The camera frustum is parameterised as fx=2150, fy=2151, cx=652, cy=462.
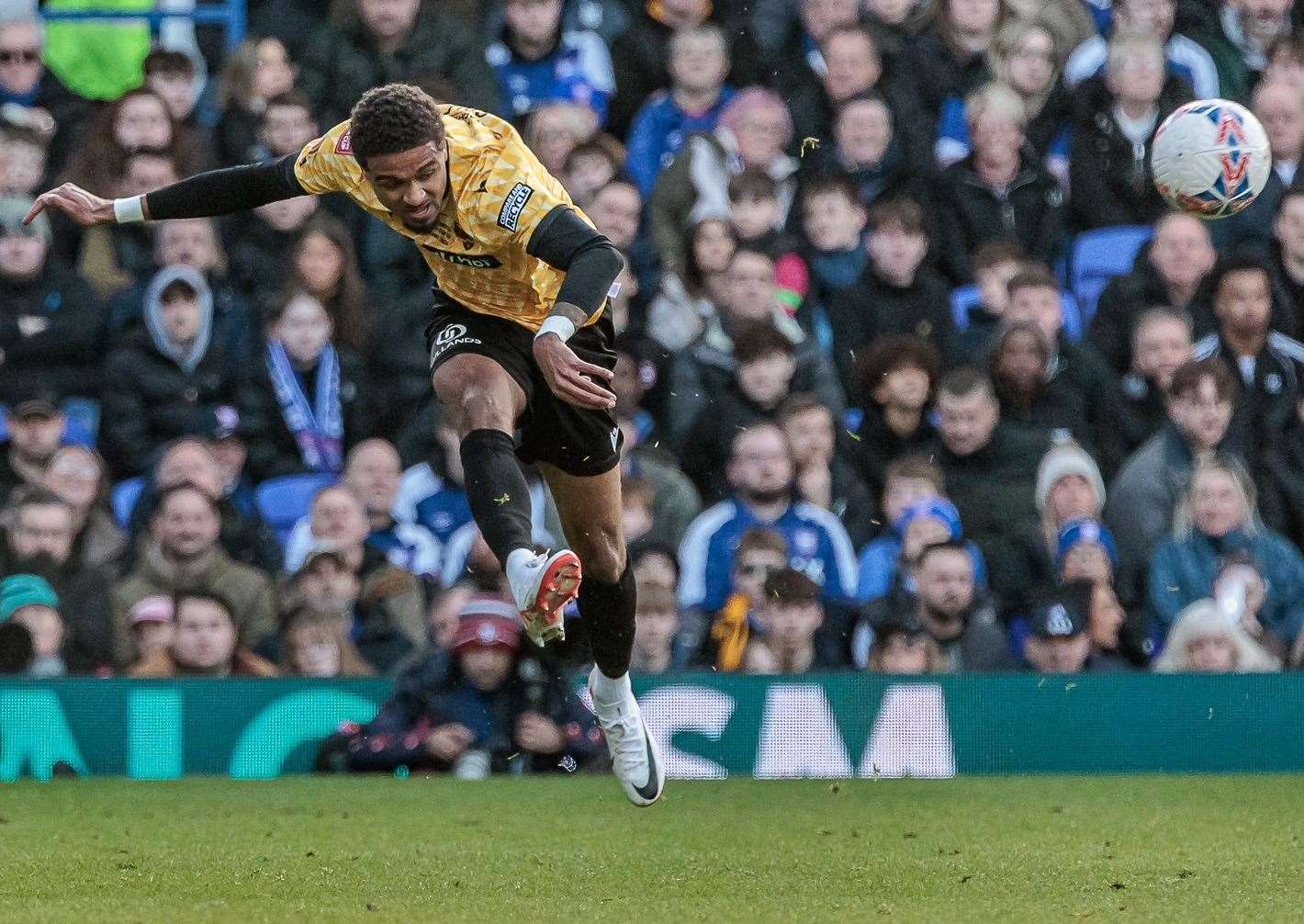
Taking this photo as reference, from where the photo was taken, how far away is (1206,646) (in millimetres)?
10703

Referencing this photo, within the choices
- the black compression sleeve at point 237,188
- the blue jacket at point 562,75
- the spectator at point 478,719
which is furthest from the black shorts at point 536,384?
the blue jacket at point 562,75

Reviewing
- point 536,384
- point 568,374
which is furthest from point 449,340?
point 568,374

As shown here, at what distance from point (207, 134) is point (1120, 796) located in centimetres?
626

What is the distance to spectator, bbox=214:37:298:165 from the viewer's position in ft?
39.7

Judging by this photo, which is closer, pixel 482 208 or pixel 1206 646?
pixel 482 208

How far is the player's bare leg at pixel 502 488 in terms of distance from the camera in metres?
6.45

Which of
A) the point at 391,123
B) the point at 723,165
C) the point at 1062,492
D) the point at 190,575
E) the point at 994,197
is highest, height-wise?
the point at 723,165

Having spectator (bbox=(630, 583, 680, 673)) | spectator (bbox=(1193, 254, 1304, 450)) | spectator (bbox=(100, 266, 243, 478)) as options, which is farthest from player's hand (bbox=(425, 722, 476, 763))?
spectator (bbox=(1193, 254, 1304, 450))

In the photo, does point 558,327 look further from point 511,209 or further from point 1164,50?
point 1164,50

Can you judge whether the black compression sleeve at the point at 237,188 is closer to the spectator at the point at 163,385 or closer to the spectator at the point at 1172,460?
the spectator at the point at 163,385

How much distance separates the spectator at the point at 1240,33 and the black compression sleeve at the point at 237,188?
6.82 meters

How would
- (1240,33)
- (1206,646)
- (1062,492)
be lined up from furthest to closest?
(1240,33)
(1062,492)
(1206,646)

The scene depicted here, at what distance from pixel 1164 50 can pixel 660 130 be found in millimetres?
2946

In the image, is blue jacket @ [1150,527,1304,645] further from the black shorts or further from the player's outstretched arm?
the player's outstretched arm
